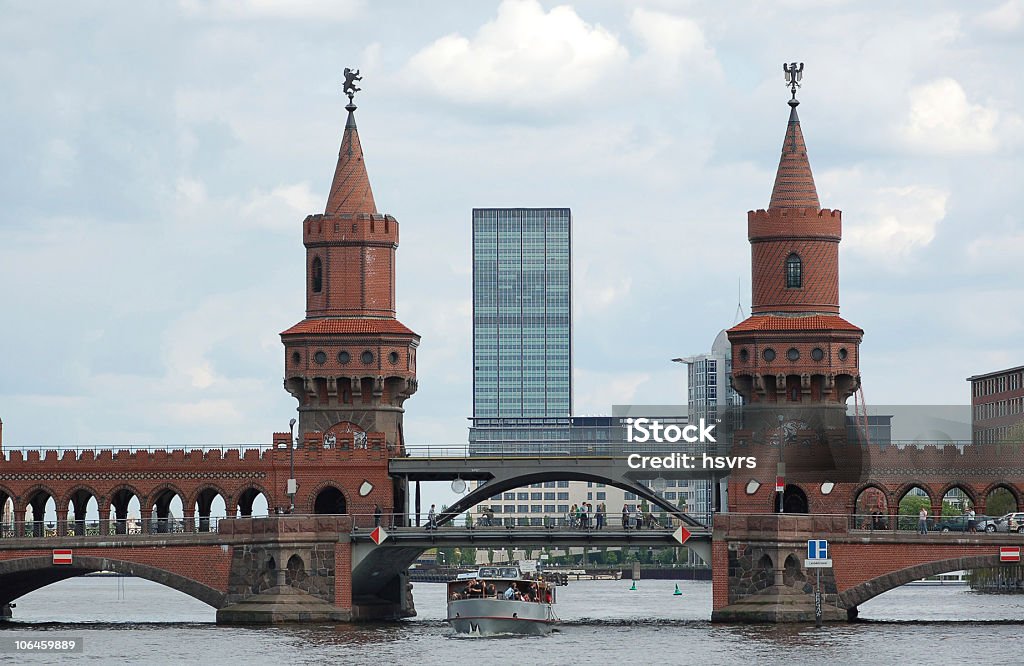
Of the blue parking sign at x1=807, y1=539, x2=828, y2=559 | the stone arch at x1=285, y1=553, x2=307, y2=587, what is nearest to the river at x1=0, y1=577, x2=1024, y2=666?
the blue parking sign at x1=807, y1=539, x2=828, y2=559

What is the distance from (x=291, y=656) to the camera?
96375 millimetres

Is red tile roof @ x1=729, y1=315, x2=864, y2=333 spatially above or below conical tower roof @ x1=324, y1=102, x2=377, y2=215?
below

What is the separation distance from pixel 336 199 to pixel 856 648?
141 ft

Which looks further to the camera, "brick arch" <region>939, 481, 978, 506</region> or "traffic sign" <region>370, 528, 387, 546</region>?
"brick arch" <region>939, 481, 978, 506</region>

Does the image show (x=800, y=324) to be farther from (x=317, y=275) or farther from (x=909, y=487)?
(x=317, y=275)

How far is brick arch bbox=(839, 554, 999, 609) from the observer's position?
372ft

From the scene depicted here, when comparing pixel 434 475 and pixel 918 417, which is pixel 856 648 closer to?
pixel 434 475

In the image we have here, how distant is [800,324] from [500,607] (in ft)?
78.6

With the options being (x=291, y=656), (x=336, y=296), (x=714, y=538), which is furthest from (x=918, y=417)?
(x=291, y=656)

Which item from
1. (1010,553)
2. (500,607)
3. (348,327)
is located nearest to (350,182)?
(348,327)

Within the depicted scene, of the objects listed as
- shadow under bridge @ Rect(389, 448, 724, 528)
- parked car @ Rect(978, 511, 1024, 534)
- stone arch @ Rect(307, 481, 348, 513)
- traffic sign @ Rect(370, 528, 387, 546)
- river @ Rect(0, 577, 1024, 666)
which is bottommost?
river @ Rect(0, 577, 1024, 666)

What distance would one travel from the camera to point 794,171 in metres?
125

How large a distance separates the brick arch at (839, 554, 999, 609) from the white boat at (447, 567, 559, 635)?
49.9ft

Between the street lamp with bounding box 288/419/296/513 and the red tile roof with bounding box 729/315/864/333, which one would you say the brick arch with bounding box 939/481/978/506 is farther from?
the street lamp with bounding box 288/419/296/513
